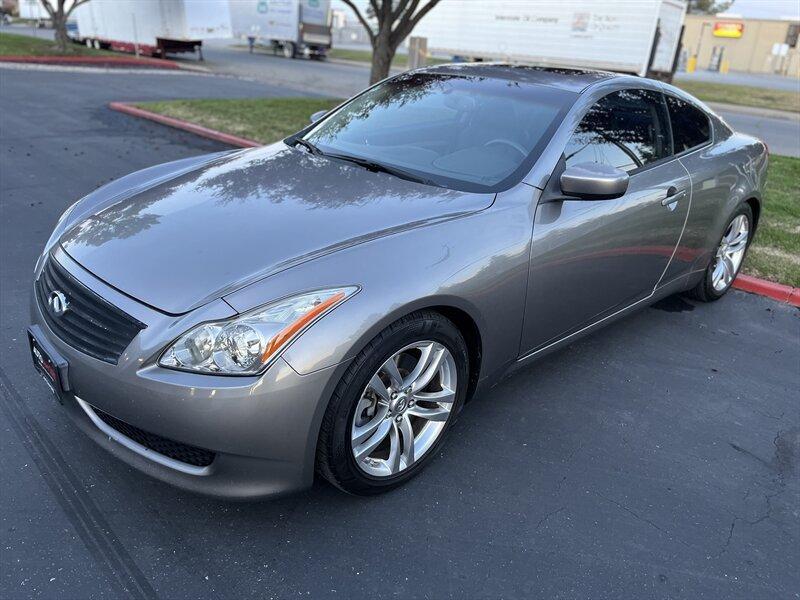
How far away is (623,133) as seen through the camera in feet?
12.0

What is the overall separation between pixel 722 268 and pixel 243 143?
254 inches

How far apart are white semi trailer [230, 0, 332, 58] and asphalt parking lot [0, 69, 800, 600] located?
32.2 meters

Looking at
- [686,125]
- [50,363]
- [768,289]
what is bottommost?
[768,289]

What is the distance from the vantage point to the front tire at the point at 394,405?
7.66 feet

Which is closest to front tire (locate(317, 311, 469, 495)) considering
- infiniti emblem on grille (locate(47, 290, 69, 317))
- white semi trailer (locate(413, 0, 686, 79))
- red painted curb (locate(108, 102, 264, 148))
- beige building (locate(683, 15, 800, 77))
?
infiniti emblem on grille (locate(47, 290, 69, 317))

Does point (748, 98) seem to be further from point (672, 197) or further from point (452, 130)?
point (452, 130)

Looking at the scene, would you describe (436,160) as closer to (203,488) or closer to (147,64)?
(203,488)

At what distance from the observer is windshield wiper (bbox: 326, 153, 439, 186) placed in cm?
314

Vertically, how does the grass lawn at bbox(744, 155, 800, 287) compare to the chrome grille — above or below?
below

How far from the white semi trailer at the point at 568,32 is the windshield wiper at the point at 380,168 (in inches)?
623

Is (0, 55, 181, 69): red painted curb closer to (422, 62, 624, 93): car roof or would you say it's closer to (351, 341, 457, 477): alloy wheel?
(422, 62, 624, 93): car roof

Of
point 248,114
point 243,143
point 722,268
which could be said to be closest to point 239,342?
point 722,268

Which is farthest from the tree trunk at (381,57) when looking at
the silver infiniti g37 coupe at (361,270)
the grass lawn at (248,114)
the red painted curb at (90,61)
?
the red painted curb at (90,61)

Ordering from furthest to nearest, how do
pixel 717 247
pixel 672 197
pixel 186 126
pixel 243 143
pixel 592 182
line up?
1. pixel 186 126
2. pixel 243 143
3. pixel 717 247
4. pixel 672 197
5. pixel 592 182
